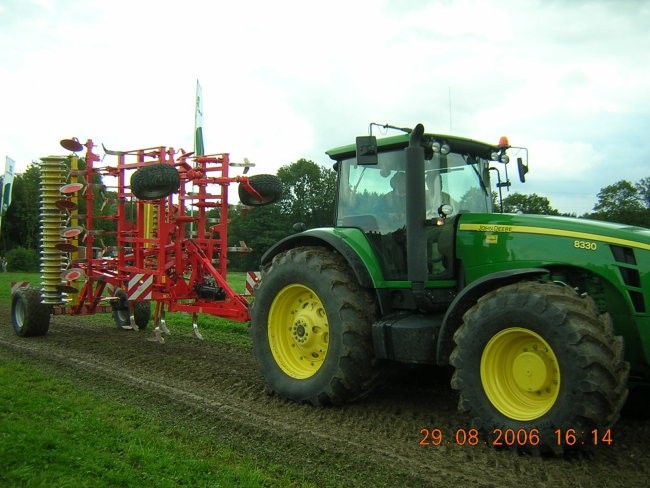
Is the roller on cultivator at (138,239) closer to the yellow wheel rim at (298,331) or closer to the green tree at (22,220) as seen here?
the yellow wheel rim at (298,331)

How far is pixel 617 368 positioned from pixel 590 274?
2.96 ft

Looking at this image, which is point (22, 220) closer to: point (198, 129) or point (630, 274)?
point (198, 129)

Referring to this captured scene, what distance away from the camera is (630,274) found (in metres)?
4.27

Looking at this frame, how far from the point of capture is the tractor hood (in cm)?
433

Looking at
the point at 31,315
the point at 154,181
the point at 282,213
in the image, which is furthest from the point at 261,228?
the point at 154,181

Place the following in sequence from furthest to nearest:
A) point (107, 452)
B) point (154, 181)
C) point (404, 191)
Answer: point (154, 181) < point (404, 191) < point (107, 452)

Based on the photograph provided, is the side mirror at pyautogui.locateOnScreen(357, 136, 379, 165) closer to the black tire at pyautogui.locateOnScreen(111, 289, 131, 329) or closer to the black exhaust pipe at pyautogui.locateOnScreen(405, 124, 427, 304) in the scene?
the black exhaust pipe at pyautogui.locateOnScreen(405, 124, 427, 304)

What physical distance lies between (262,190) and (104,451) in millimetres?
5066

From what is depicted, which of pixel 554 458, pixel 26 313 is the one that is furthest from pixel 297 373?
pixel 26 313

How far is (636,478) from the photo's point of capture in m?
3.80

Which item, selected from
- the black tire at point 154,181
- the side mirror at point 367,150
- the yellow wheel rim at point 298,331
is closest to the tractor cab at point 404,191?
the side mirror at point 367,150

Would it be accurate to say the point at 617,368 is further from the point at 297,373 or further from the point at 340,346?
the point at 297,373

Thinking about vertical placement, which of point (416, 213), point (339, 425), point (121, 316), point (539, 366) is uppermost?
point (416, 213)

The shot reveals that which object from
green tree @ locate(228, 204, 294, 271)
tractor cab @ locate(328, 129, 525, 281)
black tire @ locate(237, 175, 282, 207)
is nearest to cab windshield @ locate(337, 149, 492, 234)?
tractor cab @ locate(328, 129, 525, 281)
